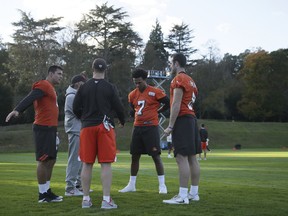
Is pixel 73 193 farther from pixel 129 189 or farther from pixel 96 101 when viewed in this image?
pixel 96 101

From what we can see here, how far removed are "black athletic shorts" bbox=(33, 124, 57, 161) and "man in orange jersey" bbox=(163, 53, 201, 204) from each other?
200 centimetres

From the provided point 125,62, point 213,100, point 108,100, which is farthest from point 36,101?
point 213,100

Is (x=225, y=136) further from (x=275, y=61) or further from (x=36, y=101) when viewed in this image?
(x=36, y=101)

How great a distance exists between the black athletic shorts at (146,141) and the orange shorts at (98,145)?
226 centimetres

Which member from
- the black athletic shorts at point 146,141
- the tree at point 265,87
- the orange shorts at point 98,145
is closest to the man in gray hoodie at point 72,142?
the black athletic shorts at point 146,141

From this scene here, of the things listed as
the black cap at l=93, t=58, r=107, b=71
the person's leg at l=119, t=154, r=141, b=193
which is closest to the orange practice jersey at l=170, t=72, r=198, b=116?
the black cap at l=93, t=58, r=107, b=71

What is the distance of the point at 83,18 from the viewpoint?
72750 millimetres

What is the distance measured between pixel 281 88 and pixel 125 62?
30441mm

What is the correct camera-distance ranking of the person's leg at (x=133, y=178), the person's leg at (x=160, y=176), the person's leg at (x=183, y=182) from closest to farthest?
the person's leg at (x=183, y=182), the person's leg at (x=160, y=176), the person's leg at (x=133, y=178)

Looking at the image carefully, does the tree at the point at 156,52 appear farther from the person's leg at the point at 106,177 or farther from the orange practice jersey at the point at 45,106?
the person's leg at the point at 106,177

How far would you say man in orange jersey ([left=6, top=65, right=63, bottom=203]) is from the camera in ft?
26.8

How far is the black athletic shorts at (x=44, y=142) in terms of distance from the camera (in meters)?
8.18

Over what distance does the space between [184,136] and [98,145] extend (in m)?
1.52

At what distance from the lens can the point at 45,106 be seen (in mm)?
8453
